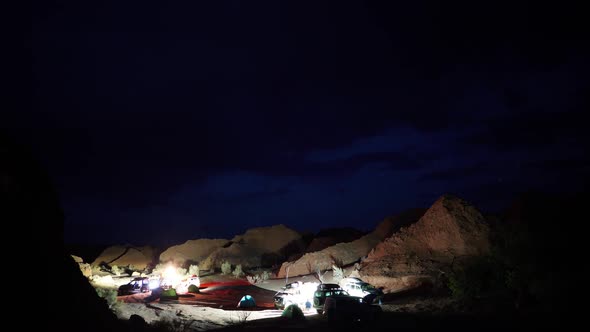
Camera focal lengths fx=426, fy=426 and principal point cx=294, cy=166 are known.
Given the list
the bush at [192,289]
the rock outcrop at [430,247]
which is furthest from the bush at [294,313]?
the bush at [192,289]

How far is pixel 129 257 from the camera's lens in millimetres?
97062

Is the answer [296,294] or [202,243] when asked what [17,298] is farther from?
[202,243]

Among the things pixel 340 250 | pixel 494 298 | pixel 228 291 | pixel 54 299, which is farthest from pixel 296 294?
pixel 340 250

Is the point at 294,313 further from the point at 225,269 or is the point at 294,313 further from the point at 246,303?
the point at 225,269

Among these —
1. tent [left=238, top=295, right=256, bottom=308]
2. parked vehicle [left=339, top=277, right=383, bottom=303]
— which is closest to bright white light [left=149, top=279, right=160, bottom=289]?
tent [left=238, top=295, right=256, bottom=308]

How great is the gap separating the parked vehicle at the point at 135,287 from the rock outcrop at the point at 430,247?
22.0 m

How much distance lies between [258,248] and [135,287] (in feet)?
143

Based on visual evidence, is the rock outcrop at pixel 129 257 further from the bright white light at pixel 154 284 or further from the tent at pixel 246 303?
the tent at pixel 246 303

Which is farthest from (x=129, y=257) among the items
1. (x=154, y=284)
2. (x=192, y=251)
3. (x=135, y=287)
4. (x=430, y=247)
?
(x=430, y=247)

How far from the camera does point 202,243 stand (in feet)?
306

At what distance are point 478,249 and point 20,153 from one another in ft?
113

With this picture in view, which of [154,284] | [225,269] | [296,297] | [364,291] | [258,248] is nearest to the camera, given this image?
[364,291]

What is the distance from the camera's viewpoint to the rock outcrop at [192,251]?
85.9 metres

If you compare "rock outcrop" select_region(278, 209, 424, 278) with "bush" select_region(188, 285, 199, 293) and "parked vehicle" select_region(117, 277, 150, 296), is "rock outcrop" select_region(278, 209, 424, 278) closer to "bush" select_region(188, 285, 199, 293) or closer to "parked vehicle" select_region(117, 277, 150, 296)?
"bush" select_region(188, 285, 199, 293)
